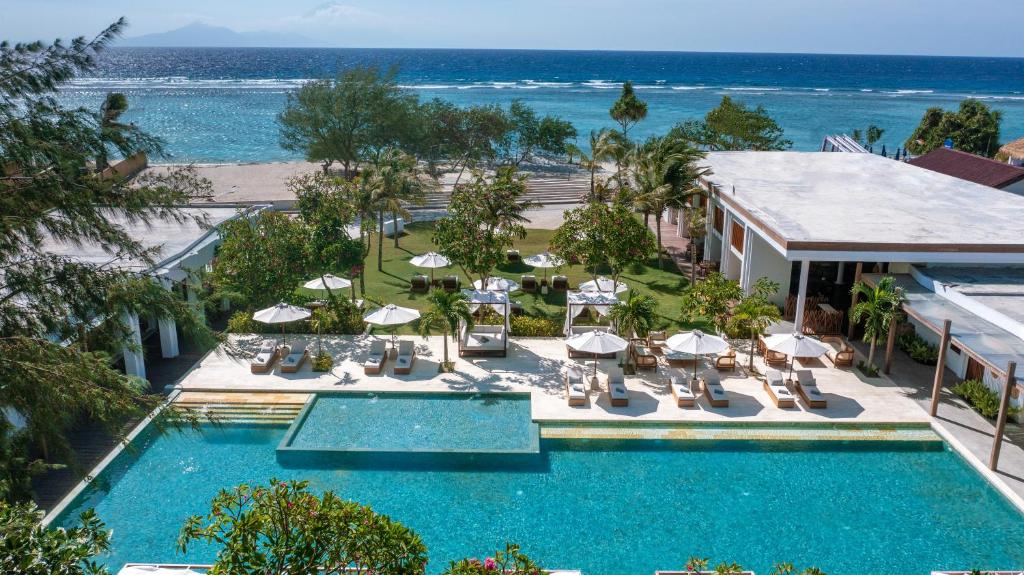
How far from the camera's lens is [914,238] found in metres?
22.5

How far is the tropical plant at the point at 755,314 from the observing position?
843 inches

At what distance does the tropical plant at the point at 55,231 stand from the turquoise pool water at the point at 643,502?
5.03 metres

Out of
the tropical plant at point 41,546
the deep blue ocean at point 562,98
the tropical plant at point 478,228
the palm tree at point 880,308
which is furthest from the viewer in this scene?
the deep blue ocean at point 562,98

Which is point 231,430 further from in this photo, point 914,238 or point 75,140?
point 914,238

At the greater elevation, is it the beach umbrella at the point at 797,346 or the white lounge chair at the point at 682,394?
the beach umbrella at the point at 797,346

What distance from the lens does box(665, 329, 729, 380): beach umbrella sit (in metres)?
20.0

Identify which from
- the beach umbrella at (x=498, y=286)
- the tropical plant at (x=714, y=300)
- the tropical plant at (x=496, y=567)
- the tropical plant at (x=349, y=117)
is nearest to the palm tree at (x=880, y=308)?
the tropical plant at (x=714, y=300)

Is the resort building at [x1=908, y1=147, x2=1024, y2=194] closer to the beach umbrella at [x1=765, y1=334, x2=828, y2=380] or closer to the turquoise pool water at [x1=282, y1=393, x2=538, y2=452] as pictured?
the beach umbrella at [x1=765, y1=334, x2=828, y2=380]

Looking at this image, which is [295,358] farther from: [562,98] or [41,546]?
[562,98]

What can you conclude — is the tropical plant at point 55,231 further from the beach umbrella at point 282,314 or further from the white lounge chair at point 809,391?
the white lounge chair at point 809,391

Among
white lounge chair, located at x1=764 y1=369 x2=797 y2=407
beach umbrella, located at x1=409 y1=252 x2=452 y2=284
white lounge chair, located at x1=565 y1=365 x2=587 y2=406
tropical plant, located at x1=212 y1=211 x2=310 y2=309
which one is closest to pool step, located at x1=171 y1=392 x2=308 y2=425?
tropical plant, located at x1=212 y1=211 x2=310 y2=309

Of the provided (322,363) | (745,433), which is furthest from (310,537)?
(322,363)

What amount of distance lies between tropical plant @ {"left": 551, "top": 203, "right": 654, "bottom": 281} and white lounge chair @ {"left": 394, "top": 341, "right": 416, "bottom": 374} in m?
5.92

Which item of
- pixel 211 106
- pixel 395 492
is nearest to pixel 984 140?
pixel 395 492
